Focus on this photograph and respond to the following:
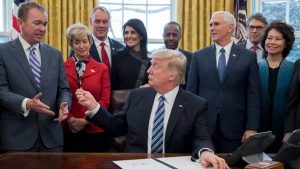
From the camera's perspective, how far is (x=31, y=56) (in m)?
2.86

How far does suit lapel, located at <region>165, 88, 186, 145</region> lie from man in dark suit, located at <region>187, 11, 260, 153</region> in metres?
0.73

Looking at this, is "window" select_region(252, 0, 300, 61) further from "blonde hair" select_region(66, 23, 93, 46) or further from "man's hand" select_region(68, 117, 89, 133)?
"man's hand" select_region(68, 117, 89, 133)

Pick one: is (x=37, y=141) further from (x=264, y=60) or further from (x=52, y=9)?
(x=52, y=9)

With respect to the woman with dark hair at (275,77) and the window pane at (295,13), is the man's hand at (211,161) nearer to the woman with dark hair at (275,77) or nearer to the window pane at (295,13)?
the woman with dark hair at (275,77)

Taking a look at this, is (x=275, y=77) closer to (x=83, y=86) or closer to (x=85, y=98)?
(x=83, y=86)

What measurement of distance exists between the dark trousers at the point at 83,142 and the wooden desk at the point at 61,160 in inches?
39.2

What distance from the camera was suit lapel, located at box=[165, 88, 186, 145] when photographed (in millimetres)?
2499

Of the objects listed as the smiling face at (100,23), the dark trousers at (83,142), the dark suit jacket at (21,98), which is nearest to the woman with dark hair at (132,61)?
the smiling face at (100,23)

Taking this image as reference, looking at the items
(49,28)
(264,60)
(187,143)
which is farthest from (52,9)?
(187,143)

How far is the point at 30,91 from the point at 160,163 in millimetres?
1219

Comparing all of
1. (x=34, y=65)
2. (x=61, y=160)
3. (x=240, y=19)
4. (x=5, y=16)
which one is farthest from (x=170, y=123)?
(x=5, y=16)

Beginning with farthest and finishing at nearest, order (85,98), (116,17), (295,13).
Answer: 1. (116,17)
2. (295,13)
3. (85,98)

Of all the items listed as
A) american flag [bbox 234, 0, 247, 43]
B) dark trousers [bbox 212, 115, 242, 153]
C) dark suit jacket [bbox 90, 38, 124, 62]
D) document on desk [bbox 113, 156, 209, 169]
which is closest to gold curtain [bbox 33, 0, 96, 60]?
dark suit jacket [bbox 90, 38, 124, 62]

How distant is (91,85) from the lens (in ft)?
10.7
